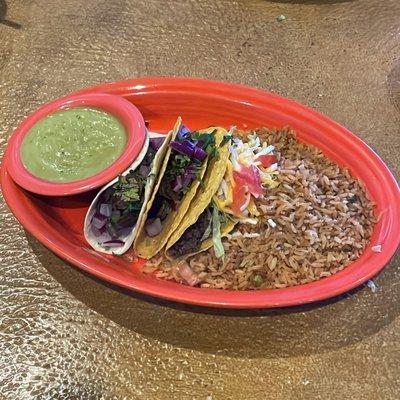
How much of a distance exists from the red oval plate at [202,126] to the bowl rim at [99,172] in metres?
0.07

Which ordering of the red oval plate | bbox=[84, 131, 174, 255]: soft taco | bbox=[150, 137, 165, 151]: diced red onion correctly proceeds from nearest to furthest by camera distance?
1. the red oval plate
2. bbox=[84, 131, 174, 255]: soft taco
3. bbox=[150, 137, 165, 151]: diced red onion

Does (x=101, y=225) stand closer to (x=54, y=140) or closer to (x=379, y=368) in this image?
(x=54, y=140)

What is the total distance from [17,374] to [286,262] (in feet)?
3.29

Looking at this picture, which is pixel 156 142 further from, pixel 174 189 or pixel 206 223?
pixel 206 223

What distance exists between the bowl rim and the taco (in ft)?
0.98

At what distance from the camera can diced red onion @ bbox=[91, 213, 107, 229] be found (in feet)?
6.71

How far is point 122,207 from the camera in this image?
200cm

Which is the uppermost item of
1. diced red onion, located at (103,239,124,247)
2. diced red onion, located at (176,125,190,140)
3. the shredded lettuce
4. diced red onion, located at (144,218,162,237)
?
diced red onion, located at (176,125,190,140)

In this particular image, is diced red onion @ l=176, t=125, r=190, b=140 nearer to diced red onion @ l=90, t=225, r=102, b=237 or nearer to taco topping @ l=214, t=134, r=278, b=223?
taco topping @ l=214, t=134, r=278, b=223

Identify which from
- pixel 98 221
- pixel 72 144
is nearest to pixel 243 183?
pixel 98 221

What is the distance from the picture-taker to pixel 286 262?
1.98 metres

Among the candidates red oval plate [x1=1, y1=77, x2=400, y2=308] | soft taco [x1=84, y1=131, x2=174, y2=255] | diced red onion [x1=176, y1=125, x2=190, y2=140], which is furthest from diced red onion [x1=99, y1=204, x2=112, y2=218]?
diced red onion [x1=176, y1=125, x2=190, y2=140]

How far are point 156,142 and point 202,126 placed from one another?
40cm

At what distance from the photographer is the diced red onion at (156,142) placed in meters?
2.17
